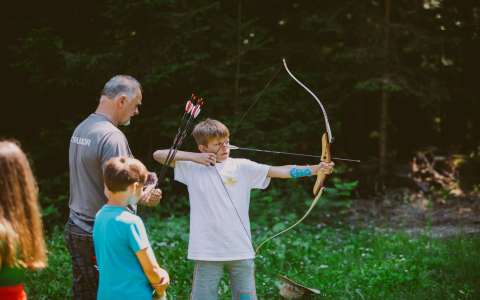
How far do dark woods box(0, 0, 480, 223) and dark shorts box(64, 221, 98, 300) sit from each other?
15.5ft

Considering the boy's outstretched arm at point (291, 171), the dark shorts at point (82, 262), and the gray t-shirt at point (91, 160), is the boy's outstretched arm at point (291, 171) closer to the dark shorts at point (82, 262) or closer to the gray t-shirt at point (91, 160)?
the gray t-shirt at point (91, 160)

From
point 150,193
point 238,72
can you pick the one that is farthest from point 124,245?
point 238,72

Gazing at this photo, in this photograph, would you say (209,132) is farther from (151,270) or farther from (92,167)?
(151,270)

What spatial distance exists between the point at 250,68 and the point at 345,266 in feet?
14.5

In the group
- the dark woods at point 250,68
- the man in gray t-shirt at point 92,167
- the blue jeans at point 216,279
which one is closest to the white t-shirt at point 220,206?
the blue jeans at point 216,279

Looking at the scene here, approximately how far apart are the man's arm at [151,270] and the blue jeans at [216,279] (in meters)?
0.72

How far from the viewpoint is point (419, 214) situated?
343 inches

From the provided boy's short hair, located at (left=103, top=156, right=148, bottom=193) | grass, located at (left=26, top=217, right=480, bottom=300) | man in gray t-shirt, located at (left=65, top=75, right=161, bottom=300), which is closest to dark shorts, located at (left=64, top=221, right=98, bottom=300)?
man in gray t-shirt, located at (left=65, top=75, right=161, bottom=300)

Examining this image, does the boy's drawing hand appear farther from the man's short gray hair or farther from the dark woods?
the dark woods

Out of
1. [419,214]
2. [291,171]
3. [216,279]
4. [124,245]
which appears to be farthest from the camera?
[419,214]

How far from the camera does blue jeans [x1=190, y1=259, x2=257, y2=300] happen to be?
10.7 ft

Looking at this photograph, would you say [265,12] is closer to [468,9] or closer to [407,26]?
[407,26]

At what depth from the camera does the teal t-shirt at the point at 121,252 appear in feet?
8.12

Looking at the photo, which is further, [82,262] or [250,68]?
[250,68]
